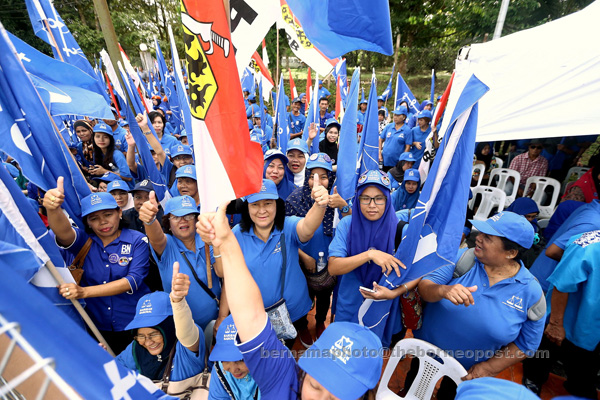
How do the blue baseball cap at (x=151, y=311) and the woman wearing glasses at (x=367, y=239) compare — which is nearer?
the blue baseball cap at (x=151, y=311)

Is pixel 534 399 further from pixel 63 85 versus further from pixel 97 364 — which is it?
pixel 63 85

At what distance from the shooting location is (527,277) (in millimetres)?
1856

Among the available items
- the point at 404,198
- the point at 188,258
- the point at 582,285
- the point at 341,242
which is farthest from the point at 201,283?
the point at 582,285

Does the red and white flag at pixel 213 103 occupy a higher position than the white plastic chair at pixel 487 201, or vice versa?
the red and white flag at pixel 213 103

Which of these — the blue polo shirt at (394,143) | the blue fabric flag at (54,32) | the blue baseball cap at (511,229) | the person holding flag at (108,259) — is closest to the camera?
the blue baseball cap at (511,229)

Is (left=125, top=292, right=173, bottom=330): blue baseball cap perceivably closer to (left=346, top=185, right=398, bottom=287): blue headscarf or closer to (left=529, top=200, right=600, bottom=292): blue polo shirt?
(left=346, top=185, right=398, bottom=287): blue headscarf

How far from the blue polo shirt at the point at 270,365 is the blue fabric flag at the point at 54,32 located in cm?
353

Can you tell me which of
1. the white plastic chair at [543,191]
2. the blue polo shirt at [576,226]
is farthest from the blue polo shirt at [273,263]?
the white plastic chair at [543,191]

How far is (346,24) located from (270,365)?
2173 millimetres

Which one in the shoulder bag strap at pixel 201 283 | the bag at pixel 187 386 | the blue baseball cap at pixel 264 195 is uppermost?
the blue baseball cap at pixel 264 195

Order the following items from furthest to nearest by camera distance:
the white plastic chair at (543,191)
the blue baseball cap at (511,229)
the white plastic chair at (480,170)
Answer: the white plastic chair at (480,170) → the white plastic chair at (543,191) → the blue baseball cap at (511,229)

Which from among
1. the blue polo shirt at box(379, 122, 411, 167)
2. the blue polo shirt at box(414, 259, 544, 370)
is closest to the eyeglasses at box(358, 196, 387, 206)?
the blue polo shirt at box(414, 259, 544, 370)

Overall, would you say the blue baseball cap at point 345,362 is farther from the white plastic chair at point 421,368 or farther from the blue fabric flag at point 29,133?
the blue fabric flag at point 29,133

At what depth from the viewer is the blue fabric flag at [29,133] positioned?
2.01 meters
